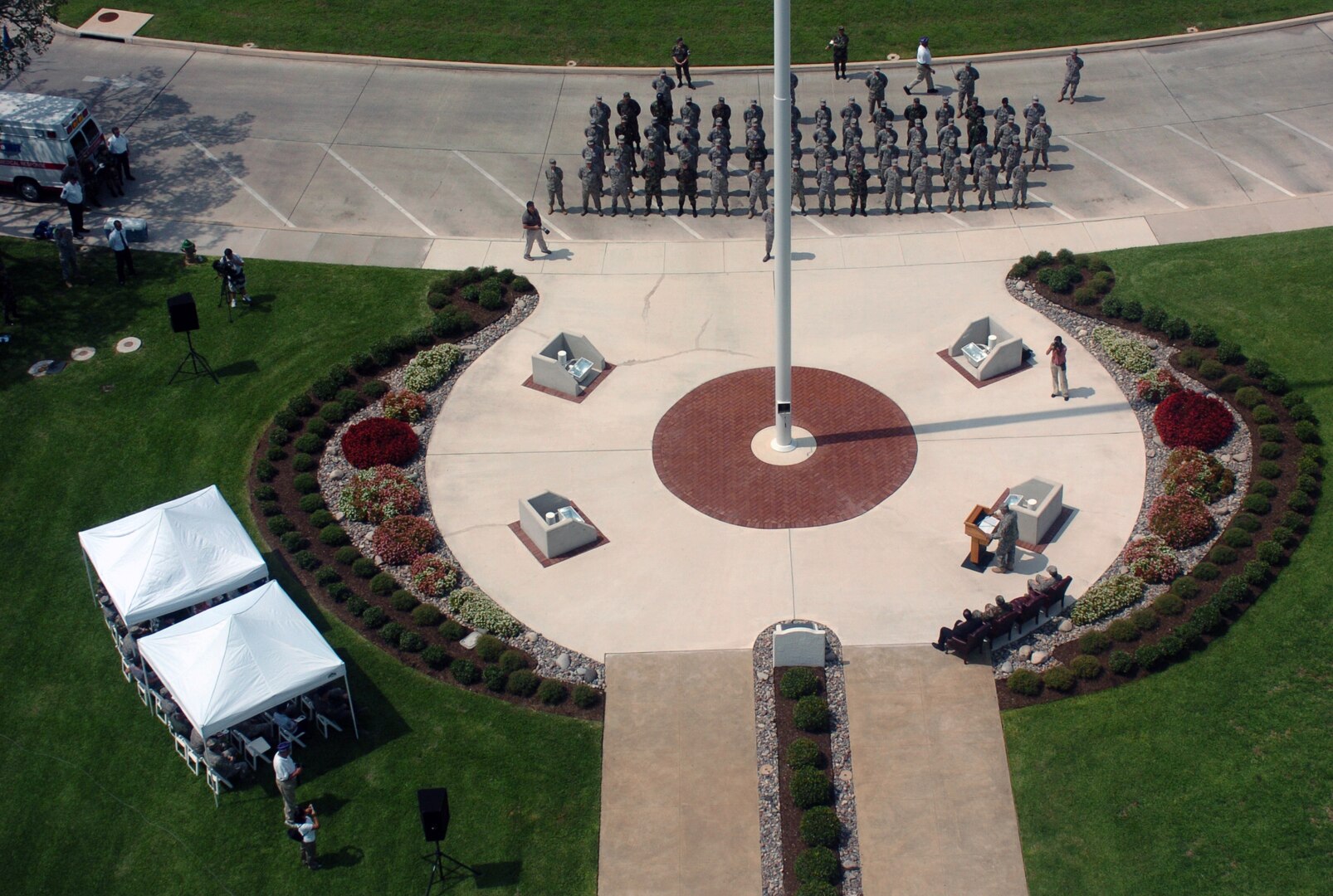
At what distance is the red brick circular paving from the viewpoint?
27.8 m

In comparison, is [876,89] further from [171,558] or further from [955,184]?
[171,558]

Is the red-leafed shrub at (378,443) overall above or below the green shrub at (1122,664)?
above

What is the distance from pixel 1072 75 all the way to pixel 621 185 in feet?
46.7

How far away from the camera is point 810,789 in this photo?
22.2 metres

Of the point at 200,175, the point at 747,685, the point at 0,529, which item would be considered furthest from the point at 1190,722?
the point at 200,175

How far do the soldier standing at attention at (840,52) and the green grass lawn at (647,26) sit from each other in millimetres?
1121

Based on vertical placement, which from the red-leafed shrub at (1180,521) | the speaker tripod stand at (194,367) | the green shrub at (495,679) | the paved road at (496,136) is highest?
the paved road at (496,136)

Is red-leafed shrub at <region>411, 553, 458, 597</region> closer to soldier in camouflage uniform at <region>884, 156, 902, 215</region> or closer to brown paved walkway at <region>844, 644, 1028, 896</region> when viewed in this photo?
brown paved walkway at <region>844, 644, 1028, 896</region>

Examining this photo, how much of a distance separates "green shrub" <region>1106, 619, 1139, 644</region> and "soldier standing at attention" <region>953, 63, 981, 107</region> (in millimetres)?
20320

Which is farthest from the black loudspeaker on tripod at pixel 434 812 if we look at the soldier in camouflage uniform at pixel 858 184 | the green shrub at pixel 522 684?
the soldier in camouflage uniform at pixel 858 184

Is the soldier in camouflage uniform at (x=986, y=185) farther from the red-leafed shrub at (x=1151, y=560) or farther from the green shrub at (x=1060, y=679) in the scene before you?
the green shrub at (x=1060, y=679)

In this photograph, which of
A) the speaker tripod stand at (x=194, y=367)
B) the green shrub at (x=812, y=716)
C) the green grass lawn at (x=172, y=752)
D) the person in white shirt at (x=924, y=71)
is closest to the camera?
the green grass lawn at (x=172, y=752)

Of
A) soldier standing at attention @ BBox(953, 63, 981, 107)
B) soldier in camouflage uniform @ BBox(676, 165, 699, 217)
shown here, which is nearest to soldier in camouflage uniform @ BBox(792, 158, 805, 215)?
soldier in camouflage uniform @ BBox(676, 165, 699, 217)

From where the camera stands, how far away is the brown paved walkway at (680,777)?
70.9 feet
